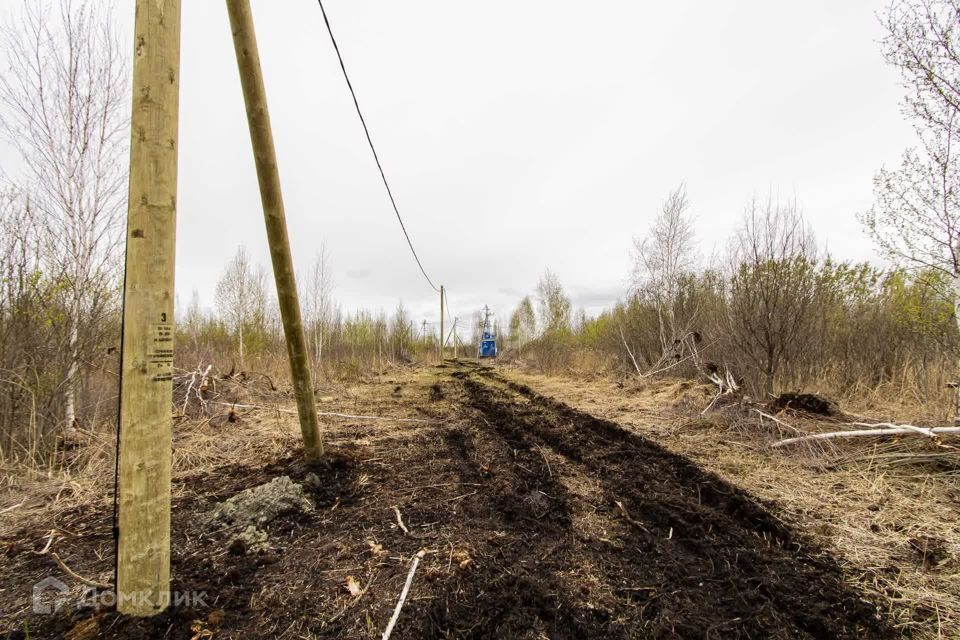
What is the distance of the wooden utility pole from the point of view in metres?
1.50

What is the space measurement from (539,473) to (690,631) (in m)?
2.04

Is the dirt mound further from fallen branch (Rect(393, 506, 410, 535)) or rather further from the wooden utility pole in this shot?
the wooden utility pole

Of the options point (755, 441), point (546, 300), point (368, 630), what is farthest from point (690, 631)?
point (546, 300)

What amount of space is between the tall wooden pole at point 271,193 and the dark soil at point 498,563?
95 cm

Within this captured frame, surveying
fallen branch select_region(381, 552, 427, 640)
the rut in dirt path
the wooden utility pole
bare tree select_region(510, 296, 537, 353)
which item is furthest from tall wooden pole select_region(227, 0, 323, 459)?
bare tree select_region(510, 296, 537, 353)

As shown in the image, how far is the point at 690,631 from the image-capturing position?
1.68 m

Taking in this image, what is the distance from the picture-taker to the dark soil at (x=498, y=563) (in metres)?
1.67

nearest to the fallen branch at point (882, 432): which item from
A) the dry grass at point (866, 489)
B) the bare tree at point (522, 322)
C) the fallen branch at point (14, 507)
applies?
the dry grass at point (866, 489)

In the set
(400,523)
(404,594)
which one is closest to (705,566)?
(404,594)

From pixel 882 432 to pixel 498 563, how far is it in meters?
4.58

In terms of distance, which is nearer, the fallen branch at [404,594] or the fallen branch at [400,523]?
the fallen branch at [404,594]

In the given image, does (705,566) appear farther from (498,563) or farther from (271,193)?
(271,193)

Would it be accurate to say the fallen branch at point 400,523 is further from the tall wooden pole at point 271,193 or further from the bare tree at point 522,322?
the bare tree at point 522,322

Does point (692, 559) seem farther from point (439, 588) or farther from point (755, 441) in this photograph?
point (755, 441)
